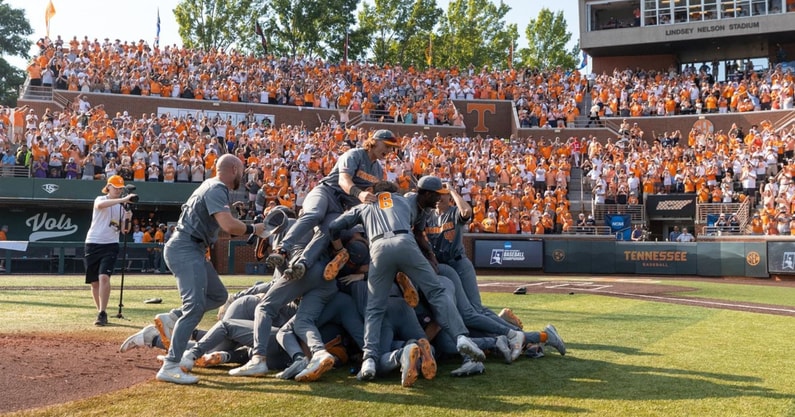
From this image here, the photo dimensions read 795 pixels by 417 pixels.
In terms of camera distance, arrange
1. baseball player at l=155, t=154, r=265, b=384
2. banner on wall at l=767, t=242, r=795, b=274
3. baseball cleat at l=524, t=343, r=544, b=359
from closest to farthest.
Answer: baseball player at l=155, t=154, r=265, b=384 < baseball cleat at l=524, t=343, r=544, b=359 < banner on wall at l=767, t=242, r=795, b=274

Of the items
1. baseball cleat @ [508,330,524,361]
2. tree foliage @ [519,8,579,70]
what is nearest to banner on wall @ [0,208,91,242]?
baseball cleat @ [508,330,524,361]

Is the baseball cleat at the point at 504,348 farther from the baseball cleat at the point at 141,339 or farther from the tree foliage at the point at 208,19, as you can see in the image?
the tree foliage at the point at 208,19

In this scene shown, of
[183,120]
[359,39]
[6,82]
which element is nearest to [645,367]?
[183,120]

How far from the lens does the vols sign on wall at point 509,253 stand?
26484mm

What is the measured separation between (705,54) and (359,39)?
2825 cm

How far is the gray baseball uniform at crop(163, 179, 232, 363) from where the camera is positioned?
6516 millimetres

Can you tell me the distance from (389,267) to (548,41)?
61.9 m

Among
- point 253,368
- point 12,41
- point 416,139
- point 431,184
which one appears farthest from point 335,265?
point 12,41

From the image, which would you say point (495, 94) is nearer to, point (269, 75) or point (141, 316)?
point (269, 75)

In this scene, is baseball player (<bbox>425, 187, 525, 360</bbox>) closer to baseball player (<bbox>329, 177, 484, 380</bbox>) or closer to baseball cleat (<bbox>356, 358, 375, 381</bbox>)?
baseball player (<bbox>329, 177, 484, 380</bbox>)

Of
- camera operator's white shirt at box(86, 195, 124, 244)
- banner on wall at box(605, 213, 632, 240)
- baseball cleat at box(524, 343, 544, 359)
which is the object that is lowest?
baseball cleat at box(524, 343, 544, 359)

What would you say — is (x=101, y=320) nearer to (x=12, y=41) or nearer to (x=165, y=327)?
(x=165, y=327)

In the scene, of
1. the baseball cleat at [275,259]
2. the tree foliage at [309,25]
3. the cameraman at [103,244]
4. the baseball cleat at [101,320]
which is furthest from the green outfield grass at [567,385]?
the tree foliage at [309,25]

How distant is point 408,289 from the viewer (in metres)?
6.97
